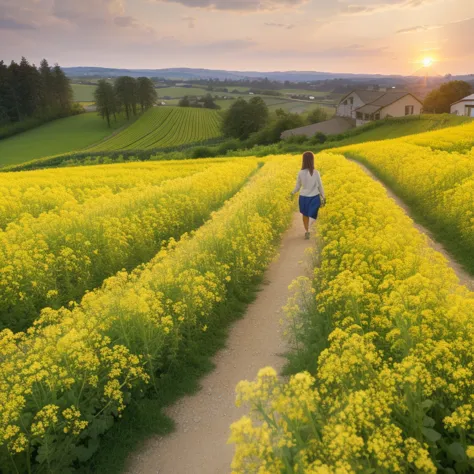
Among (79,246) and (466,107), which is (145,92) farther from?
(79,246)

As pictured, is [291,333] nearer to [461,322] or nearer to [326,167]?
[461,322]

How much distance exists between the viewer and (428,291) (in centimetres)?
511

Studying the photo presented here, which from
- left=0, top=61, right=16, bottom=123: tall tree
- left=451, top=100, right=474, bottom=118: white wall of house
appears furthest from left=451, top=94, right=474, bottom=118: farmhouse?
left=0, top=61, right=16, bottom=123: tall tree

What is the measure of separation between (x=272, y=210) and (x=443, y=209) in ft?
19.3

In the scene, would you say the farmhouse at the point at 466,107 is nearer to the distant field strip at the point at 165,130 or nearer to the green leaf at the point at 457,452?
the distant field strip at the point at 165,130

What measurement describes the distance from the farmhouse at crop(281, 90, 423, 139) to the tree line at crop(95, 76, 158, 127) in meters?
47.4

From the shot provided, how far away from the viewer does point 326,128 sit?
251 feet

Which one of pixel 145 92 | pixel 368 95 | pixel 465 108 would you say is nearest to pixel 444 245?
pixel 465 108

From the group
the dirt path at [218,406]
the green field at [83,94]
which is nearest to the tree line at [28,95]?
the green field at [83,94]

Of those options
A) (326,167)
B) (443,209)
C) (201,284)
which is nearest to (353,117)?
(326,167)

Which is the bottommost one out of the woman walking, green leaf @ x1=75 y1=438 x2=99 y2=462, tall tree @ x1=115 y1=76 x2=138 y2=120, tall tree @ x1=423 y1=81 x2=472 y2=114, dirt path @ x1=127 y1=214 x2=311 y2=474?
dirt path @ x1=127 y1=214 x2=311 y2=474

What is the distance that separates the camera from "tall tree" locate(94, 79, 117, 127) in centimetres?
9362

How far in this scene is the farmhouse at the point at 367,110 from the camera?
72562mm

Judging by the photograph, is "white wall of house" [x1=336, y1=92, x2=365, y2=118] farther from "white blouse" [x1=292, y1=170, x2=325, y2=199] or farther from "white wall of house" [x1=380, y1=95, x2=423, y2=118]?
"white blouse" [x1=292, y1=170, x2=325, y2=199]
